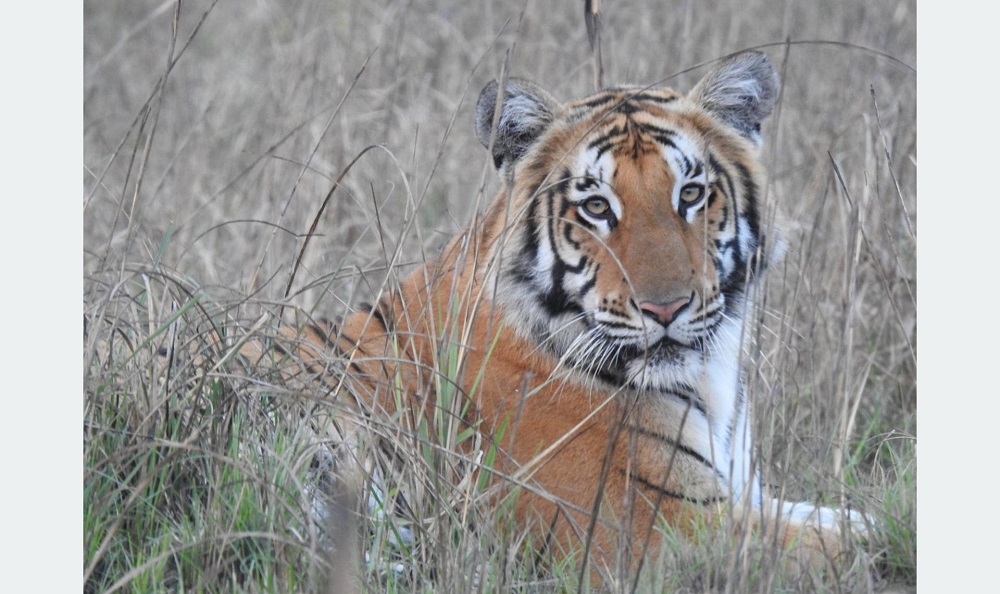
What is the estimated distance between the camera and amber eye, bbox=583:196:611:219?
9.60 ft

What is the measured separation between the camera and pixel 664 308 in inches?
108

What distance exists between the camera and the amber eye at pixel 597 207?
293 centimetres

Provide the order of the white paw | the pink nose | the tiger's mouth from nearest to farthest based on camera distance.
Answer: the white paw → the pink nose → the tiger's mouth

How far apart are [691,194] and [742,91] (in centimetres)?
37

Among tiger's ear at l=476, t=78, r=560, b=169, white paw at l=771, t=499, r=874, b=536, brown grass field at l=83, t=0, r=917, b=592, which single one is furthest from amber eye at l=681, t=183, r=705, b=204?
white paw at l=771, t=499, r=874, b=536

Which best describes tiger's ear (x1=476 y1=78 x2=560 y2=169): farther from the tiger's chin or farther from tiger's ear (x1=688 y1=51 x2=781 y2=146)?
the tiger's chin

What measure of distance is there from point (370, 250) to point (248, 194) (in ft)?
1.91

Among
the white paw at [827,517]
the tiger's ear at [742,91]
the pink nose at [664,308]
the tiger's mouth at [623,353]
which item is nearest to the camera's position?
the white paw at [827,517]

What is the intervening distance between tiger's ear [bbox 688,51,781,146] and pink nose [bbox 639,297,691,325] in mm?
644

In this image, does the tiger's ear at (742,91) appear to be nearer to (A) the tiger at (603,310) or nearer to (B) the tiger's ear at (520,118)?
(A) the tiger at (603,310)

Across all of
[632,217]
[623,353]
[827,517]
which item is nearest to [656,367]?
[623,353]

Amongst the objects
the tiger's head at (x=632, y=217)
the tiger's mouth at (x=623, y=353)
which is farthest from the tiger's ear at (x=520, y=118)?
the tiger's mouth at (x=623, y=353)

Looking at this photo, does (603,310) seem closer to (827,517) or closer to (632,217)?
(632,217)

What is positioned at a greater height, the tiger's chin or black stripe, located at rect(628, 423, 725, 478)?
the tiger's chin
